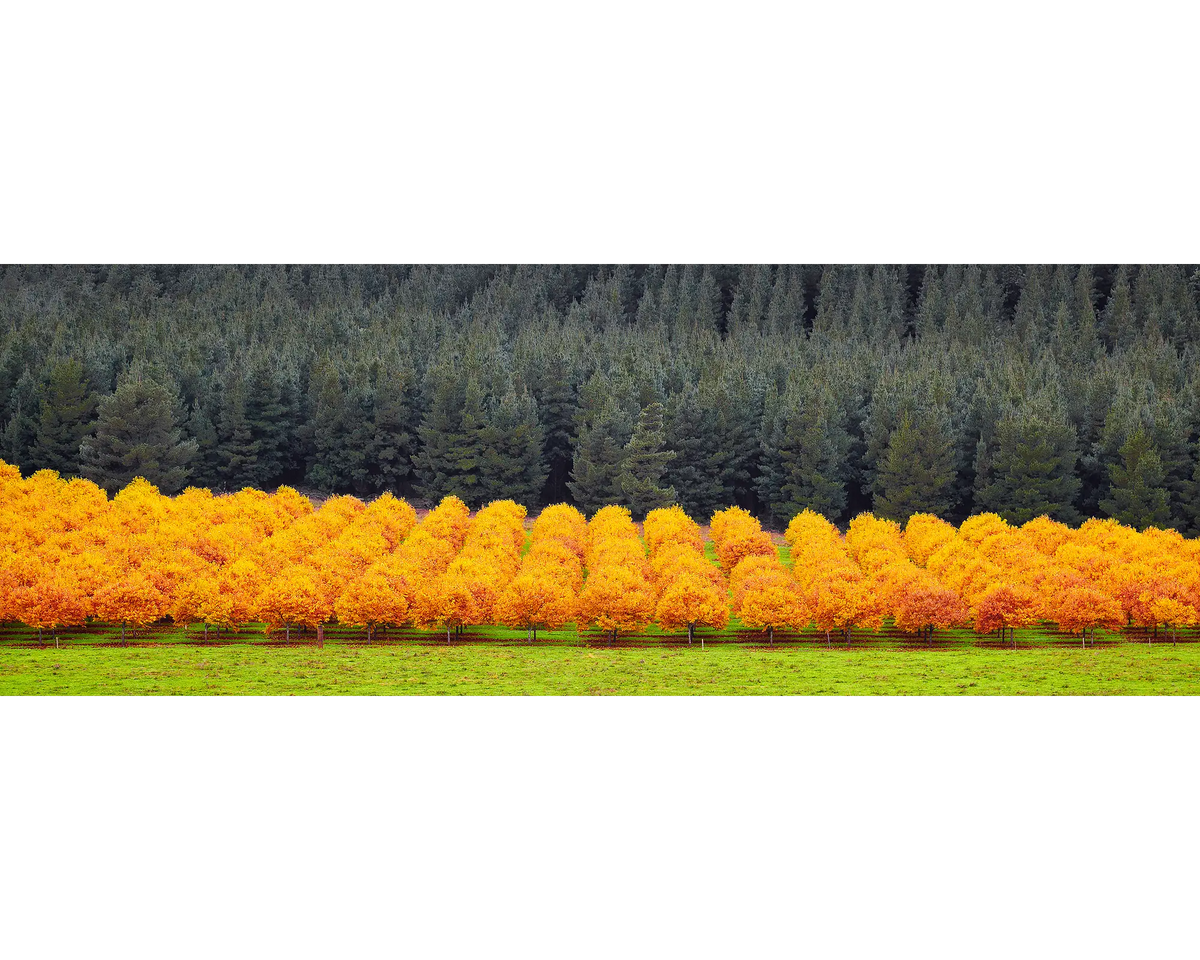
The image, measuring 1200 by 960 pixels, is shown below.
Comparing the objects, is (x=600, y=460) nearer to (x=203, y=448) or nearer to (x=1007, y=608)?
(x=203, y=448)

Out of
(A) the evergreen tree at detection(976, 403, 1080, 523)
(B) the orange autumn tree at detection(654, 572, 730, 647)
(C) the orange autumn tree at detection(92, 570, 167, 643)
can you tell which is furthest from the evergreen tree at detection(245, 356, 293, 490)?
(A) the evergreen tree at detection(976, 403, 1080, 523)

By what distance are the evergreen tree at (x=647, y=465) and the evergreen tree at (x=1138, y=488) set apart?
1648 centimetres

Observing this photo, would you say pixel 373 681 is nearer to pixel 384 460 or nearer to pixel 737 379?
pixel 384 460

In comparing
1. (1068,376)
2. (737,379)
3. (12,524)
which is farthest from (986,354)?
(12,524)

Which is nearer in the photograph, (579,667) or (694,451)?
(579,667)

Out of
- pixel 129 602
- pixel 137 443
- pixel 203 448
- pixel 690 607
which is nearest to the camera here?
pixel 129 602

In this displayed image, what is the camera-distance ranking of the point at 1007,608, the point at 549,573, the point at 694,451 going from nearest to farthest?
the point at 1007,608
the point at 549,573
the point at 694,451

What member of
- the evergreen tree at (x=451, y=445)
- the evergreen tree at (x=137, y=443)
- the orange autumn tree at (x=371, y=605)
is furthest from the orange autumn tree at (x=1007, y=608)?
the evergreen tree at (x=137, y=443)

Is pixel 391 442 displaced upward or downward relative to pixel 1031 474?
upward

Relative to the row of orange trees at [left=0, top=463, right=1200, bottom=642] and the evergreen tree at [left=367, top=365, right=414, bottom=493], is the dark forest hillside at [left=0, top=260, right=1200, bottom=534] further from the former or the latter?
the row of orange trees at [left=0, top=463, right=1200, bottom=642]

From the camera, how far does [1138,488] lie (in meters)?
45.1

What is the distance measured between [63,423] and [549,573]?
1872 cm

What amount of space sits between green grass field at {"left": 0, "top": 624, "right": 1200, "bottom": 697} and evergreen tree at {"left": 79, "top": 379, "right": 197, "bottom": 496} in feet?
20.7

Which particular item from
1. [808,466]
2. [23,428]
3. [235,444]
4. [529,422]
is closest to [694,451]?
[808,466]
